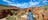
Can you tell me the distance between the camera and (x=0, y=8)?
1087 millimetres

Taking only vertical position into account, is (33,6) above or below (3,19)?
above

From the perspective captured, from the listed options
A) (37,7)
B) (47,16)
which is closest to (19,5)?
(37,7)

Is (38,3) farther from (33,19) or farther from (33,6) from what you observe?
(33,19)

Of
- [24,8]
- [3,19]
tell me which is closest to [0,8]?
[3,19]

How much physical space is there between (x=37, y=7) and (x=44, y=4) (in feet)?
0.25

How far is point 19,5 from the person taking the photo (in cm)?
111

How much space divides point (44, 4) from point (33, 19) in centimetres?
18

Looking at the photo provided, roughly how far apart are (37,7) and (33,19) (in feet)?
0.41

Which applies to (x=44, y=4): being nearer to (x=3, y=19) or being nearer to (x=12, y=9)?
(x=12, y=9)

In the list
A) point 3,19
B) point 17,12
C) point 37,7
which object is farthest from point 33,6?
point 3,19

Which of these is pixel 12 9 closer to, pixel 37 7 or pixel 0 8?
pixel 0 8

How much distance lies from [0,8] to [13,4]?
5.1 inches

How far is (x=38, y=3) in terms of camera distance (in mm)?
1127

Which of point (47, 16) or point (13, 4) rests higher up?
point (13, 4)
